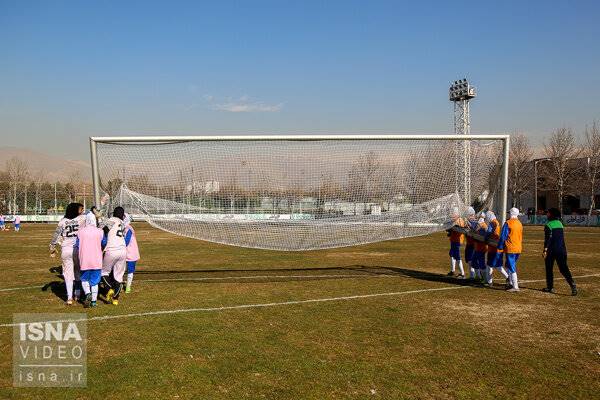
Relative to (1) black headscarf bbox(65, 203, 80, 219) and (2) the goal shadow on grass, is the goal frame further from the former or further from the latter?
(2) the goal shadow on grass

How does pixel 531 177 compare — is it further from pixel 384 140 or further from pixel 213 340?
pixel 213 340

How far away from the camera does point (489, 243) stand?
11.7 meters

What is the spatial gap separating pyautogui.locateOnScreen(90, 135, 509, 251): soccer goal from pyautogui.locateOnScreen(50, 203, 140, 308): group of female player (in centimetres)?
270

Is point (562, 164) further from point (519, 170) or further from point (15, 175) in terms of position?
point (15, 175)

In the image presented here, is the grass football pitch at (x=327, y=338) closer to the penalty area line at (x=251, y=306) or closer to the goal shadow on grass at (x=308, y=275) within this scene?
the penalty area line at (x=251, y=306)

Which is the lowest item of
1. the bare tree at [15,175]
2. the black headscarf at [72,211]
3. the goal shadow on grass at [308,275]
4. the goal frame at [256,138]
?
the goal shadow on grass at [308,275]

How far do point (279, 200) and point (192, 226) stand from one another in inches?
95.4

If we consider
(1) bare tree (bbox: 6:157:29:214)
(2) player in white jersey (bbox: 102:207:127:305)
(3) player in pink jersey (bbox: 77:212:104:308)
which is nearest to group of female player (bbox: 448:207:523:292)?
(2) player in white jersey (bbox: 102:207:127:305)

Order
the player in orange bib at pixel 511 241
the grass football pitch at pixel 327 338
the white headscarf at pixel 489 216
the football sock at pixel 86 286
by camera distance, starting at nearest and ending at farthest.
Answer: the grass football pitch at pixel 327 338 → the football sock at pixel 86 286 → the player in orange bib at pixel 511 241 → the white headscarf at pixel 489 216

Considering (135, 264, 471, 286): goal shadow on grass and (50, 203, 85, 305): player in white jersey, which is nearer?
(50, 203, 85, 305): player in white jersey

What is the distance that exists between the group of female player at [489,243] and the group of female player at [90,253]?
8.36 meters

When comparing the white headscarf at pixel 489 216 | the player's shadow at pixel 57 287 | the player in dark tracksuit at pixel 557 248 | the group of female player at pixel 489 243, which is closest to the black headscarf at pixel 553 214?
the player in dark tracksuit at pixel 557 248

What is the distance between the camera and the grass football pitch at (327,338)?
5328 millimetres

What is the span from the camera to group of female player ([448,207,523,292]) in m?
11.0
